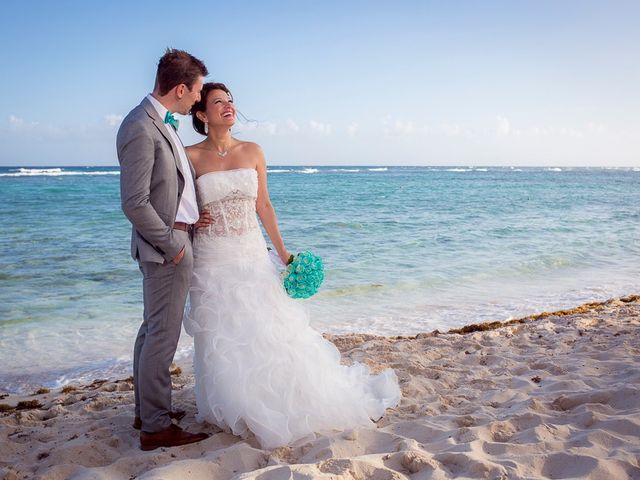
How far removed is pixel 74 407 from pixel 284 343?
1.97 m

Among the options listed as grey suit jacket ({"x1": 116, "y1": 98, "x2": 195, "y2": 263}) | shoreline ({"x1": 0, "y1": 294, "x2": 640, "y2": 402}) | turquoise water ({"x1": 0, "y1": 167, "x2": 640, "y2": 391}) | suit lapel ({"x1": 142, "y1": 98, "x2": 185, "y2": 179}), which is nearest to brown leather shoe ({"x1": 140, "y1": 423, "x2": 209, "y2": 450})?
grey suit jacket ({"x1": 116, "y1": 98, "x2": 195, "y2": 263})

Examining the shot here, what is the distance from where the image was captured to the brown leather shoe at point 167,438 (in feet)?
10.9

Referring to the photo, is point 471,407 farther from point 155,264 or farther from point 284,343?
point 155,264

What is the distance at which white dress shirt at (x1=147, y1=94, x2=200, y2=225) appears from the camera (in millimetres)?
3240

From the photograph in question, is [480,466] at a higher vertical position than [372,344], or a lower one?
higher

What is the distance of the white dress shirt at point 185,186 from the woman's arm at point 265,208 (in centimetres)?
52

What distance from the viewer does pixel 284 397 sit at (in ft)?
11.1

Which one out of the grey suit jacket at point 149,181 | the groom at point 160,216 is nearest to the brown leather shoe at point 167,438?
the groom at point 160,216

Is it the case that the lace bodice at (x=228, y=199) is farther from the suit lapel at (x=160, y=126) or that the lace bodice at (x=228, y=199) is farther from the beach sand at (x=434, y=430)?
the beach sand at (x=434, y=430)

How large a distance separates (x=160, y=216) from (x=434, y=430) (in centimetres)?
202

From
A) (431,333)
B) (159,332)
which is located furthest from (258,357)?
(431,333)

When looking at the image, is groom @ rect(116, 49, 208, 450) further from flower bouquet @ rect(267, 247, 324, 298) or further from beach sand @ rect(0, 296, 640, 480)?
flower bouquet @ rect(267, 247, 324, 298)

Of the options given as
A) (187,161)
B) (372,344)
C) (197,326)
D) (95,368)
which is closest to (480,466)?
(197,326)

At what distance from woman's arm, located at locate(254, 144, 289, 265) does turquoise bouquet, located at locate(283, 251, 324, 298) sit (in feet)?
0.49
